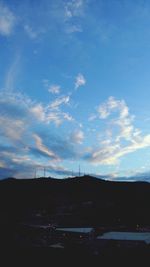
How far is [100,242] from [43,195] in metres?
83.8

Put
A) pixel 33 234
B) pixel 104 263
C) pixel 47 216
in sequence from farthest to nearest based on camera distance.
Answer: pixel 47 216, pixel 33 234, pixel 104 263

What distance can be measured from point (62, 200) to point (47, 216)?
81.3 feet

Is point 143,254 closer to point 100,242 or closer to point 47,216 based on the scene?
point 100,242

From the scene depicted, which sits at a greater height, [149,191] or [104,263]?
[149,191]

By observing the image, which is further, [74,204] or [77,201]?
[77,201]

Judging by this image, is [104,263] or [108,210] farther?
[108,210]

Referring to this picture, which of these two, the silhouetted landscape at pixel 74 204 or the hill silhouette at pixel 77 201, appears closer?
the silhouetted landscape at pixel 74 204

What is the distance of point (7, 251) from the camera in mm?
29312

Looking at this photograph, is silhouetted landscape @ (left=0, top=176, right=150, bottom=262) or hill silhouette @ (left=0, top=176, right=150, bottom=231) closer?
silhouetted landscape @ (left=0, top=176, right=150, bottom=262)

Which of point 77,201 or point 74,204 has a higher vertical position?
point 77,201

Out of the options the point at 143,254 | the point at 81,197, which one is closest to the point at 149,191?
the point at 81,197

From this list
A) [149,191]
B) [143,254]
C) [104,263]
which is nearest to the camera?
[104,263]

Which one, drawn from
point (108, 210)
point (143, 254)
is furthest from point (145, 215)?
point (143, 254)

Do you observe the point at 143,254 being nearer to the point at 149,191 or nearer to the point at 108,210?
the point at 108,210
